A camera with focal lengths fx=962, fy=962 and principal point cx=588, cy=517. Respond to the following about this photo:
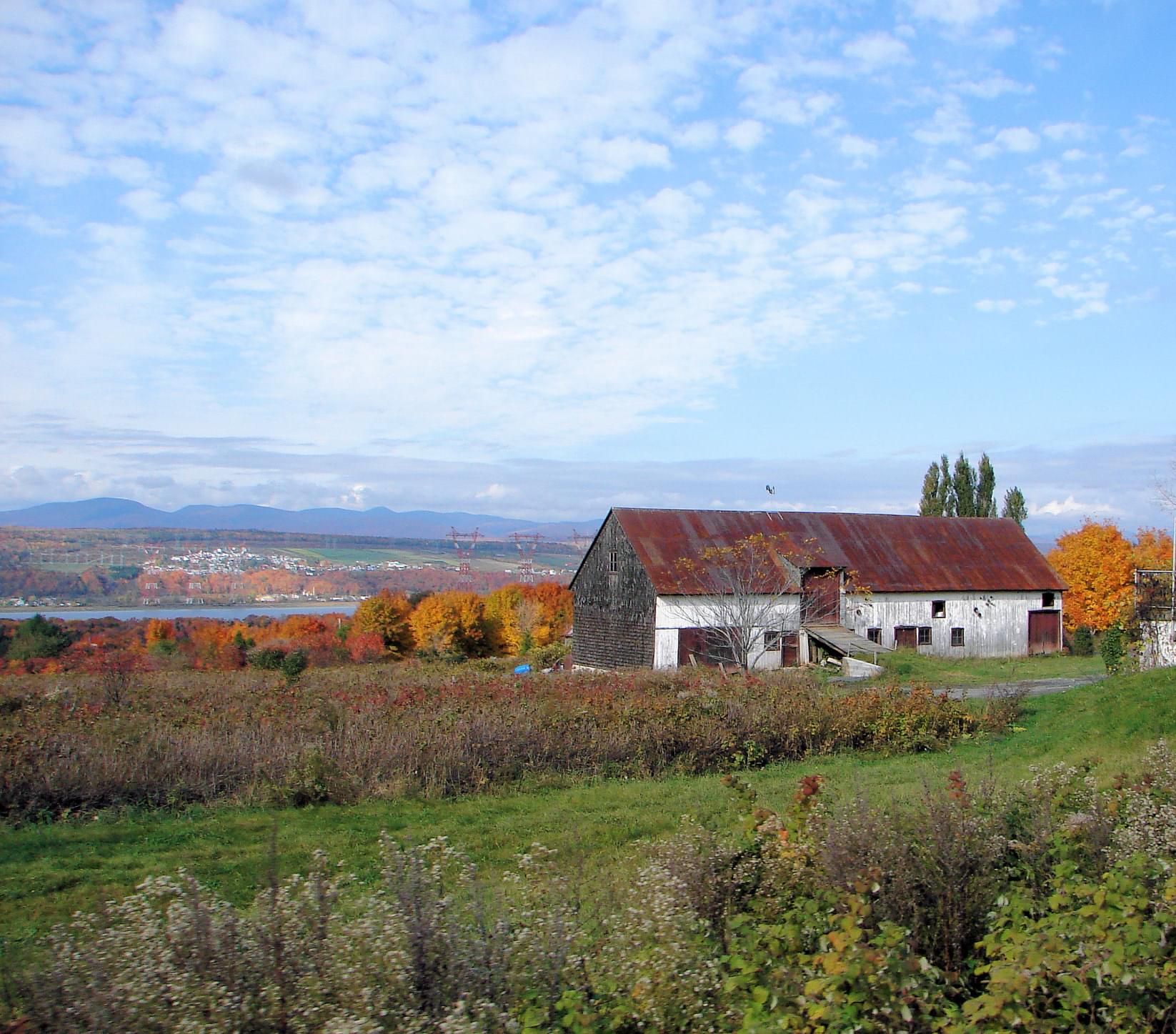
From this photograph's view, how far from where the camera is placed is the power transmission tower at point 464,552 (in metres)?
87.6

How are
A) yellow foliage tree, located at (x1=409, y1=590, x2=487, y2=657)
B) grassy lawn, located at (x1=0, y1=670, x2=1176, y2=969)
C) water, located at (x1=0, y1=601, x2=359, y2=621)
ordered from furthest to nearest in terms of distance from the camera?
water, located at (x1=0, y1=601, x2=359, y2=621) → yellow foliage tree, located at (x1=409, y1=590, x2=487, y2=657) → grassy lawn, located at (x1=0, y1=670, x2=1176, y2=969)

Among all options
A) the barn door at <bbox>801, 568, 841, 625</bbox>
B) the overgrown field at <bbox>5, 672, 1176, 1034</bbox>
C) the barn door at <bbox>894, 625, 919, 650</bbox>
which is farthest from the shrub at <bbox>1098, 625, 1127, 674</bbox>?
the overgrown field at <bbox>5, 672, 1176, 1034</bbox>

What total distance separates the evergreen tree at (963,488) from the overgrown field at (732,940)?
163 feet

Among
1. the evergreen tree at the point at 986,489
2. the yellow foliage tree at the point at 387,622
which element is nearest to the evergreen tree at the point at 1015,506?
the evergreen tree at the point at 986,489

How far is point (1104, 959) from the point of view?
3.47 m

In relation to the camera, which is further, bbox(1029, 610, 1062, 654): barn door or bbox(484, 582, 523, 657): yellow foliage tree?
bbox(484, 582, 523, 657): yellow foliage tree

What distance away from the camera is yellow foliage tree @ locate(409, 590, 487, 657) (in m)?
58.4

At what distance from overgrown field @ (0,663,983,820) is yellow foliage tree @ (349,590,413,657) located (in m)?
40.9

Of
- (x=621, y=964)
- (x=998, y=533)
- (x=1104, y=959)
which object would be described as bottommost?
(x=621, y=964)

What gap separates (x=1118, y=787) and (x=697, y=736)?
6.22 metres

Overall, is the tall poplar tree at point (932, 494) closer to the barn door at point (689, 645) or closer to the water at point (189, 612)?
the barn door at point (689, 645)

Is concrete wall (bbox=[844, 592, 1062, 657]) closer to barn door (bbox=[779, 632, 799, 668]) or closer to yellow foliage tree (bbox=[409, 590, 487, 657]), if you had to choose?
barn door (bbox=[779, 632, 799, 668])

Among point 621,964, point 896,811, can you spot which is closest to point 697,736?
point 896,811

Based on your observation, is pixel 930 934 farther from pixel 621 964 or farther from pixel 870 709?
pixel 870 709
